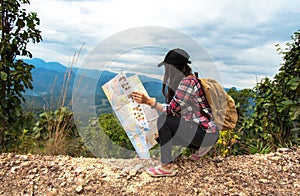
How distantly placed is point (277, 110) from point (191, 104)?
8.32 ft

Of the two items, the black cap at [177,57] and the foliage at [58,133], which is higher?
the black cap at [177,57]

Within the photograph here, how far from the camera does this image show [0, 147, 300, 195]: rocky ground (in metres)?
3.06

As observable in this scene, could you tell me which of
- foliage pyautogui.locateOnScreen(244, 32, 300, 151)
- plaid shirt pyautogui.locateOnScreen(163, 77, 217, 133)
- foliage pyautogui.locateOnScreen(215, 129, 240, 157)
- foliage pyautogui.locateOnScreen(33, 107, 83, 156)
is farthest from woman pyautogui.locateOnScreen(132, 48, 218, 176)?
foliage pyautogui.locateOnScreen(244, 32, 300, 151)

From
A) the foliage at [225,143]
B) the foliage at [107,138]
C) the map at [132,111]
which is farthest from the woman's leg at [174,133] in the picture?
the foliage at [225,143]

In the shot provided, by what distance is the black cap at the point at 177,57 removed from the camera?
302 cm

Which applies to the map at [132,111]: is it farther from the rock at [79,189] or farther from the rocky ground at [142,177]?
the rock at [79,189]

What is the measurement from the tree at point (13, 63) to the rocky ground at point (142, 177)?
87 centimetres

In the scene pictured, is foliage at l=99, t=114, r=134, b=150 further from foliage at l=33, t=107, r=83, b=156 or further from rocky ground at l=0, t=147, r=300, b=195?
foliage at l=33, t=107, r=83, b=156

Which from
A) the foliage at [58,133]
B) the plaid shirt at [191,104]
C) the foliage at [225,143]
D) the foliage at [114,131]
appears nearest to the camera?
the plaid shirt at [191,104]

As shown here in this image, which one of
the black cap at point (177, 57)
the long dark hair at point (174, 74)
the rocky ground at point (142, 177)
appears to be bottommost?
the rocky ground at point (142, 177)

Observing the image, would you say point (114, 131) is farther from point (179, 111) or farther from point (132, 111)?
point (179, 111)

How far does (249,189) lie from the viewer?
307 cm

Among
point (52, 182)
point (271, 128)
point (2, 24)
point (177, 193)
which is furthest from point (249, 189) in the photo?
point (2, 24)

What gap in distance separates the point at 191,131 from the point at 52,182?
146cm
